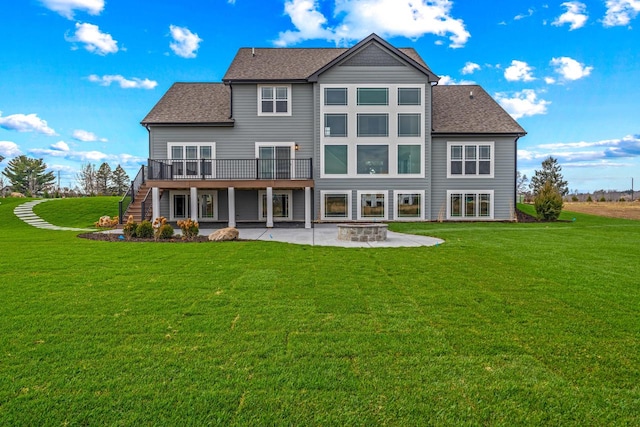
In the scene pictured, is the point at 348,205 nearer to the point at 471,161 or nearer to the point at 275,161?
the point at 275,161

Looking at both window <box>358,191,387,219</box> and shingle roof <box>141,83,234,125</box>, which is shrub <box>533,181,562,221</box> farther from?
shingle roof <box>141,83,234,125</box>

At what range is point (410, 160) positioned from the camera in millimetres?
Result: 19781

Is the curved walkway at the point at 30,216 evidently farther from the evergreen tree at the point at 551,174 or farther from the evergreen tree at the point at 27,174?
the evergreen tree at the point at 551,174

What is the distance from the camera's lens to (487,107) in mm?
21797

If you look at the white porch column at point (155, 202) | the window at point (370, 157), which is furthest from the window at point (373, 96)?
the white porch column at point (155, 202)

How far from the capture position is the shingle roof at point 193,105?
19406mm

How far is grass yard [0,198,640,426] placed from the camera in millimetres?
2607

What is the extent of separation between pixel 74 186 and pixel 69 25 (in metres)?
36.0

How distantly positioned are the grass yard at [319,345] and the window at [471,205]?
12856 millimetres

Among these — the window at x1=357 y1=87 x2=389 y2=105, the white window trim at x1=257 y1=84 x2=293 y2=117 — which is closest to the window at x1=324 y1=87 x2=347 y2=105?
the window at x1=357 y1=87 x2=389 y2=105

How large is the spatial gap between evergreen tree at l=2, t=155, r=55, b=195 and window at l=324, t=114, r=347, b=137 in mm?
47200

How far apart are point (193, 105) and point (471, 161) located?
16.4m

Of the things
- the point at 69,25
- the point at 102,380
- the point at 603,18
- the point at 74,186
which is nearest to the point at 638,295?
the point at 102,380

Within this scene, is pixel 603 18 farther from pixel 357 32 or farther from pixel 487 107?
pixel 357 32
